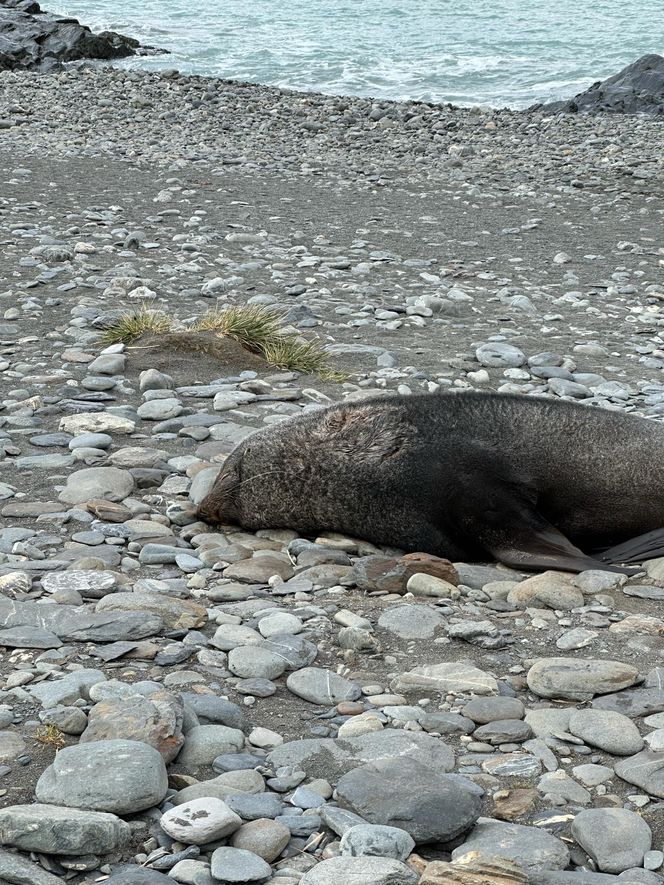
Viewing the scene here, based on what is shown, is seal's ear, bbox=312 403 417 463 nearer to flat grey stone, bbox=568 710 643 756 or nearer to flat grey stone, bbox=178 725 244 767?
flat grey stone, bbox=568 710 643 756

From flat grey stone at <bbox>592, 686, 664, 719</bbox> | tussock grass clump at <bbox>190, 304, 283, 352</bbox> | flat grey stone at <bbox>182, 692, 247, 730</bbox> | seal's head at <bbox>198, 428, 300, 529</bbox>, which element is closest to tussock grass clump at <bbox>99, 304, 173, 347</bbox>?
tussock grass clump at <bbox>190, 304, 283, 352</bbox>

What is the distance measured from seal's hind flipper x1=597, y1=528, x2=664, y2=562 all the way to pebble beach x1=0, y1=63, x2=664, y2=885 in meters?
0.15

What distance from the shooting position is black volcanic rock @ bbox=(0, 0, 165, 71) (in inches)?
1144

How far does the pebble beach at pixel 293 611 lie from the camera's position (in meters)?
2.81

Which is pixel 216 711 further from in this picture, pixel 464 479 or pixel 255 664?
pixel 464 479

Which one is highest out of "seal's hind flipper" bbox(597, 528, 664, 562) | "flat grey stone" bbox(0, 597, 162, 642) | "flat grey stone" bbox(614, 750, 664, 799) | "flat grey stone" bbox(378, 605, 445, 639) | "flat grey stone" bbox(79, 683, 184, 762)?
"flat grey stone" bbox(79, 683, 184, 762)

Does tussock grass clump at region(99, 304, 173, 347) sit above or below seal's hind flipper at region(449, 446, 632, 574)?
above

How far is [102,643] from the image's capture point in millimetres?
4016

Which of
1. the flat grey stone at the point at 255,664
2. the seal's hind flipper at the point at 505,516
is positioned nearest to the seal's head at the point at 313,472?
the seal's hind flipper at the point at 505,516

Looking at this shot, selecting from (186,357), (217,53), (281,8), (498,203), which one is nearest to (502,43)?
(217,53)

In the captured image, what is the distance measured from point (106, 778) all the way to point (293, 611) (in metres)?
1.68

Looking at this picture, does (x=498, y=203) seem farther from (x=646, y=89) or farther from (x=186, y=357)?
(x=646, y=89)

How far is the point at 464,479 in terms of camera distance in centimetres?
544

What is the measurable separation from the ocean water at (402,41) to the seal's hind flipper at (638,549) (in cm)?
2666
